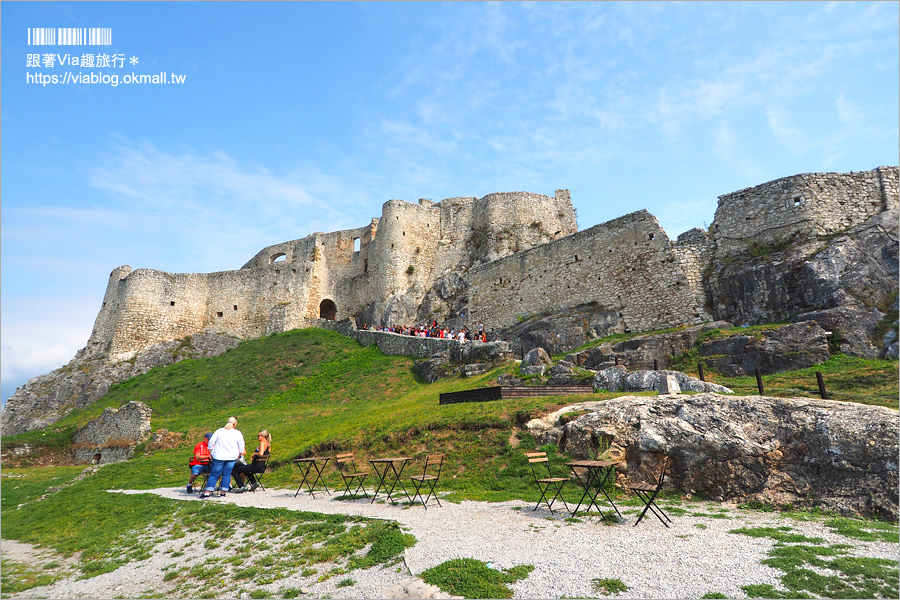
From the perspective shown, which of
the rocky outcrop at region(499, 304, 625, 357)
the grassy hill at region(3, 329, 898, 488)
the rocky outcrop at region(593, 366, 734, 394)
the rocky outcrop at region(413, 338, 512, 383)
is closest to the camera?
the grassy hill at region(3, 329, 898, 488)

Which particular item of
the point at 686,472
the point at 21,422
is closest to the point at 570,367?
the point at 686,472

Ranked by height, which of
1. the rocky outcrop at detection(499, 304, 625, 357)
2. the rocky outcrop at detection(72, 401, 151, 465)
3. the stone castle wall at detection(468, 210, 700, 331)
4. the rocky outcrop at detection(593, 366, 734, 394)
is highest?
the stone castle wall at detection(468, 210, 700, 331)

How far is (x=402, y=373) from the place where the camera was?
27156 millimetres

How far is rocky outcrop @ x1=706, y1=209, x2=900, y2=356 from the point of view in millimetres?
17547

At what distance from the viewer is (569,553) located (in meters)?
6.59

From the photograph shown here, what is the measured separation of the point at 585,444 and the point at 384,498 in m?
4.63

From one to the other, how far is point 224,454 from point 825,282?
21.7 m

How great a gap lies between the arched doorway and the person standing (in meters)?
35.9

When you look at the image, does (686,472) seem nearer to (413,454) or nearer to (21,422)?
(413,454)

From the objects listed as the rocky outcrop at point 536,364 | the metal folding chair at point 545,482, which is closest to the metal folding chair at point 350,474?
the metal folding chair at point 545,482

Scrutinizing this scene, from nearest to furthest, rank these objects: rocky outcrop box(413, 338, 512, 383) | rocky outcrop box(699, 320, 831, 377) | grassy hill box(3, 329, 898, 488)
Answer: grassy hill box(3, 329, 898, 488) → rocky outcrop box(699, 320, 831, 377) → rocky outcrop box(413, 338, 512, 383)

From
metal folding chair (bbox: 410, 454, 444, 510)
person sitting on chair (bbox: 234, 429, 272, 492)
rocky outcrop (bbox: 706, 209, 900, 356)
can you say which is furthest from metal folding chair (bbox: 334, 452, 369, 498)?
rocky outcrop (bbox: 706, 209, 900, 356)

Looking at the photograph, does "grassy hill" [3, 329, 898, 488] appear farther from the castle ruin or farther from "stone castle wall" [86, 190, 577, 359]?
the castle ruin

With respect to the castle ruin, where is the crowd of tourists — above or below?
below
